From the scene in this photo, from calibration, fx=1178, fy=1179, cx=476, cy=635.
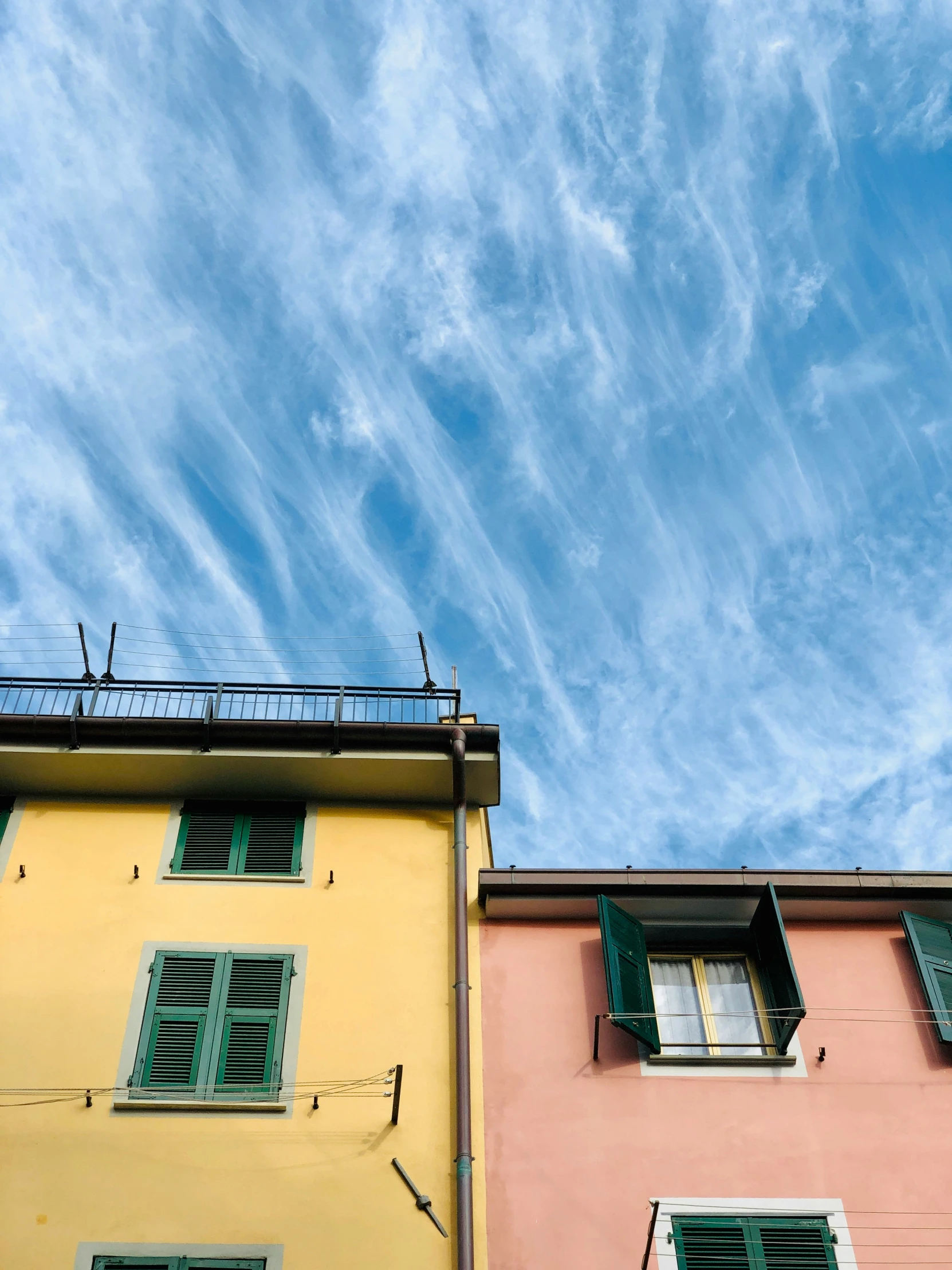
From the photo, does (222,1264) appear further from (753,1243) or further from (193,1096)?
(753,1243)

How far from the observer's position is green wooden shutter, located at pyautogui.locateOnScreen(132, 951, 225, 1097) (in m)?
11.1

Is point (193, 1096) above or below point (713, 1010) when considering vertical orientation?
below

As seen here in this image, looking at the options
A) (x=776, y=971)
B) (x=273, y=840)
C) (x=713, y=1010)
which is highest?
(x=273, y=840)

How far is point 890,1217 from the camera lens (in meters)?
10.4

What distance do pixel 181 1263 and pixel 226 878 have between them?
3934 millimetres

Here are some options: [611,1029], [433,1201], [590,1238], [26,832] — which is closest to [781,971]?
[611,1029]

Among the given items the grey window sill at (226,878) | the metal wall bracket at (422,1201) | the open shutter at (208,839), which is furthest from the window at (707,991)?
the open shutter at (208,839)

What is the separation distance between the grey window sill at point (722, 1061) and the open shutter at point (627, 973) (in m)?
0.13

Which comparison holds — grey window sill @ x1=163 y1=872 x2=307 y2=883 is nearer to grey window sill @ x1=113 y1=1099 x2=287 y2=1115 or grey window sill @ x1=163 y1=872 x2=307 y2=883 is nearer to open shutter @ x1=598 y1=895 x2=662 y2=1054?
grey window sill @ x1=113 y1=1099 x2=287 y2=1115

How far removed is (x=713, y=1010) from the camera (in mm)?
12141

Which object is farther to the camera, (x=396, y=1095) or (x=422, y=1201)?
(x=396, y=1095)

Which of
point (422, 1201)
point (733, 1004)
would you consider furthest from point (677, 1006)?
point (422, 1201)

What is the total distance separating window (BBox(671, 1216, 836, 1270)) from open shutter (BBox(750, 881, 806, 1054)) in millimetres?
1641

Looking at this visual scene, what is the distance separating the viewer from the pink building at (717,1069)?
10344 mm
